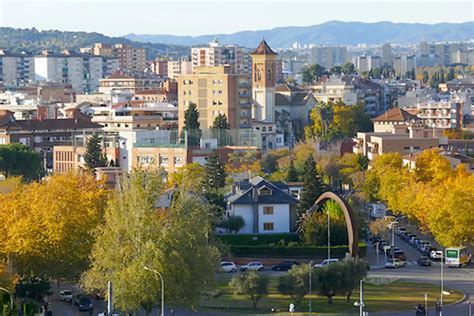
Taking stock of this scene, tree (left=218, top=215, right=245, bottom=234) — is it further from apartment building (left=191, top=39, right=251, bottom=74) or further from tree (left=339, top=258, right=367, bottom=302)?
apartment building (left=191, top=39, right=251, bottom=74)

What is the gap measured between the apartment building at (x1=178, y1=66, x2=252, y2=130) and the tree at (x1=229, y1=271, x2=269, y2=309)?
1788 inches

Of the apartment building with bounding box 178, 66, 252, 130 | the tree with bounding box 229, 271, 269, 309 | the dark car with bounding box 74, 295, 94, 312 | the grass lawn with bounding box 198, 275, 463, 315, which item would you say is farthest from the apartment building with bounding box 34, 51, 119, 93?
the tree with bounding box 229, 271, 269, 309

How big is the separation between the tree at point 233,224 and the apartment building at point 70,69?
11763 centimetres

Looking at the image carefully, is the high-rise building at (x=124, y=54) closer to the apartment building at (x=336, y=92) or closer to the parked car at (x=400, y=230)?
the apartment building at (x=336, y=92)

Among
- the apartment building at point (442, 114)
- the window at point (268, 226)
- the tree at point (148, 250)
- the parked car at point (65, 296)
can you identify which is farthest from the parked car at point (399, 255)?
the apartment building at point (442, 114)

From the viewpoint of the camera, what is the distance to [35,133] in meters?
78.8

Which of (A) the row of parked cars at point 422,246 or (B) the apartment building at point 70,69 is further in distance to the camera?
(B) the apartment building at point 70,69

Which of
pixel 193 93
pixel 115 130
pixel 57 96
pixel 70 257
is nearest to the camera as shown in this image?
pixel 70 257

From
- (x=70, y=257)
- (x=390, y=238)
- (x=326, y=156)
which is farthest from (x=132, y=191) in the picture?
(x=326, y=156)

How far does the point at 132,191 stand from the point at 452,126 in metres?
62.0

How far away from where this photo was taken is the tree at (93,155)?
6475 centimetres

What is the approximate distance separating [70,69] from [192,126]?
9407 centimetres

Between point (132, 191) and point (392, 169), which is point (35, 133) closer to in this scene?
point (392, 169)

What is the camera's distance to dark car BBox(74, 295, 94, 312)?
1428 inches
